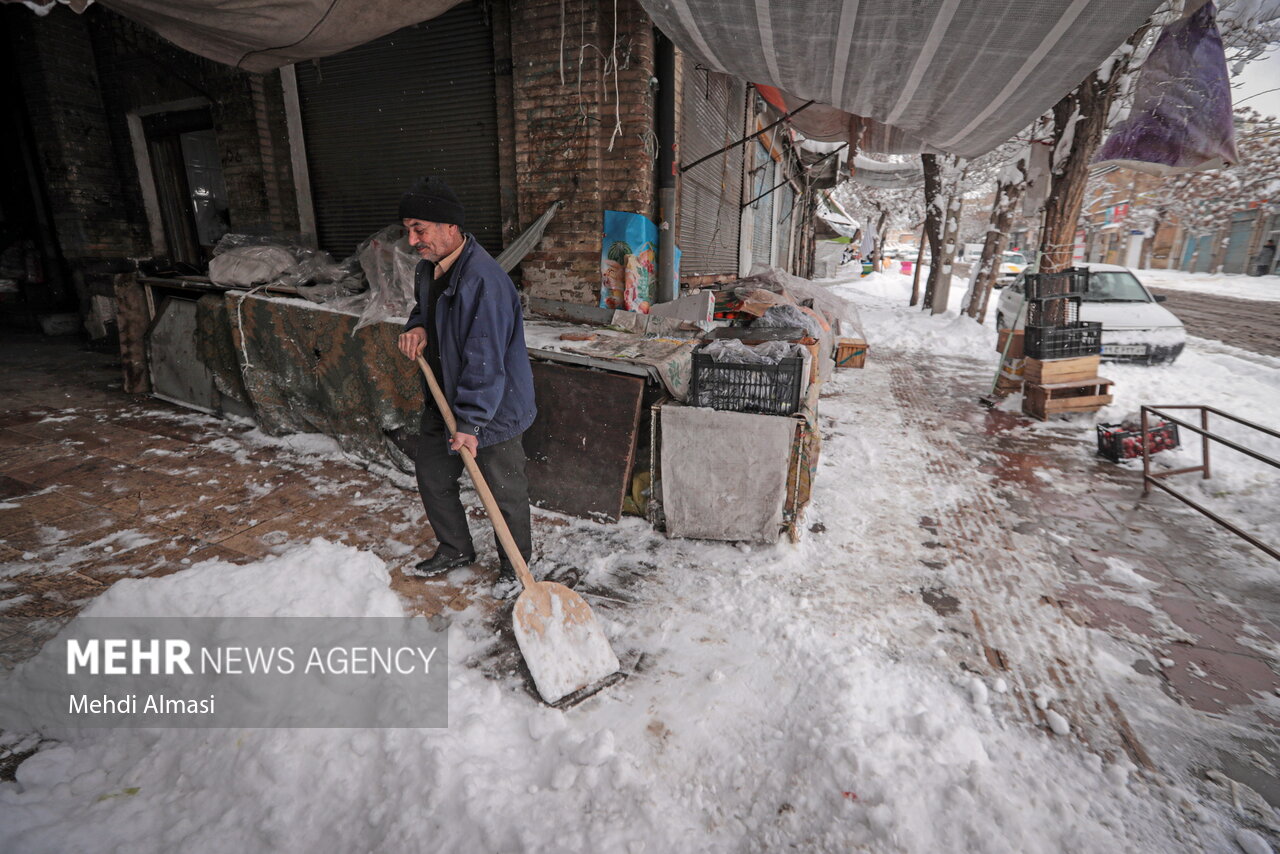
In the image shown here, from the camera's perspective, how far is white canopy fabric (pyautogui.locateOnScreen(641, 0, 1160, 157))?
266 centimetres

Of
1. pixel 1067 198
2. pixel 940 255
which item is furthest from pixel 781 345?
pixel 940 255

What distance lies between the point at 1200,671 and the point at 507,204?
592 centimetres

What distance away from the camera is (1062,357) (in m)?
6.64

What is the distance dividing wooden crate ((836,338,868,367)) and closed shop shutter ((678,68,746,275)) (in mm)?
2125

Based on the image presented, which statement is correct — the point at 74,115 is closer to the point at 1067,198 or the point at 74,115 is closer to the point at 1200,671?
the point at 1200,671

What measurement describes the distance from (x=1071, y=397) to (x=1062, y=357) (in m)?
0.50

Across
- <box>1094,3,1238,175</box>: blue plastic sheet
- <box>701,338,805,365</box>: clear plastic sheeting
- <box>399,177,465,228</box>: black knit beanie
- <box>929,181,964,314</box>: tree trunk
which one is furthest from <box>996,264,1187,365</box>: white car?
<box>399,177,465,228</box>: black knit beanie

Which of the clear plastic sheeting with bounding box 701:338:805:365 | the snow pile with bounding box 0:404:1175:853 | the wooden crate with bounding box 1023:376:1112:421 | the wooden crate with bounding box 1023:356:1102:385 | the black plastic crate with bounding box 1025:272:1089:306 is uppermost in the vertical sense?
the black plastic crate with bounding box 1025:272:1089:306

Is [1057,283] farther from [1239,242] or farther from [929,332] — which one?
[1239,242]

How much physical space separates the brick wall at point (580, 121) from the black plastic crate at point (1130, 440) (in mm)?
4987

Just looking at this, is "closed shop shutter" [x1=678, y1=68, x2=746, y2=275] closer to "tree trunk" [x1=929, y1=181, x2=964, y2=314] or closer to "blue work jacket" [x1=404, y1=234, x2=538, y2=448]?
"blue work jacket" [x1=404, y1=234, x2=538, y2=448]

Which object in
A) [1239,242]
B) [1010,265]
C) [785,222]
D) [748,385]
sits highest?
[1239,242]

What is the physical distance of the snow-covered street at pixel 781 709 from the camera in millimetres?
1881

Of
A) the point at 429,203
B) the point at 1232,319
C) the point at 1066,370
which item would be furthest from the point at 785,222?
the point at 429,203
